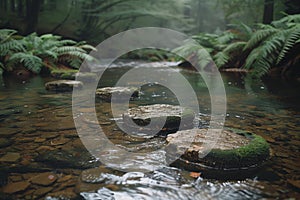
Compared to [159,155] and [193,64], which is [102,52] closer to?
[193,64]

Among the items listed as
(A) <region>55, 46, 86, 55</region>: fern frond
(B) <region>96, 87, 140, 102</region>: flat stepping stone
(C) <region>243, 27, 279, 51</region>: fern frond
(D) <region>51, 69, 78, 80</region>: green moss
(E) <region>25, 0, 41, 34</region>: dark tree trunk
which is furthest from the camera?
(E) <region>25, 0, 41, 34</region>: dark tree trunk

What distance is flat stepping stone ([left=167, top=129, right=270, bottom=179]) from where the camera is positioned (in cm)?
175

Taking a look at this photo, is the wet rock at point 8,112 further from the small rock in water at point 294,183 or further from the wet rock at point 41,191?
the small rock in water at point 294,183

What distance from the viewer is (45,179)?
62.1 inches

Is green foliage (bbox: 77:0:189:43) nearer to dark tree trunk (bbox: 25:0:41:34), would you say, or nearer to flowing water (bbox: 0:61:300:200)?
dark tree trunk (bbox: 25:0:41:34)

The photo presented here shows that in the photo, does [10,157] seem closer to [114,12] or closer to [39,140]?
[39,140]

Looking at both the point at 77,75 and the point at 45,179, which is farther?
the point at 77,75

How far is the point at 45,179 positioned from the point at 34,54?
6216 millimetres

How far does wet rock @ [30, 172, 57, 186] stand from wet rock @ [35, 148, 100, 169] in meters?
0.13

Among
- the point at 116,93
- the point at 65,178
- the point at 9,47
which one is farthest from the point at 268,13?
the point at 65,178

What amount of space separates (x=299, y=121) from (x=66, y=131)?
242cm

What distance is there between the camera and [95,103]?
354 centimetres

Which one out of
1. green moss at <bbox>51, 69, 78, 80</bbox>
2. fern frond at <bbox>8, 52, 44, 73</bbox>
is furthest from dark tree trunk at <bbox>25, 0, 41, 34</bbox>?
green moss at <bbox>51, 69, 78, 80</bbox>

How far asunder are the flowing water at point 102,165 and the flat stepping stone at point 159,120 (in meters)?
0.16
